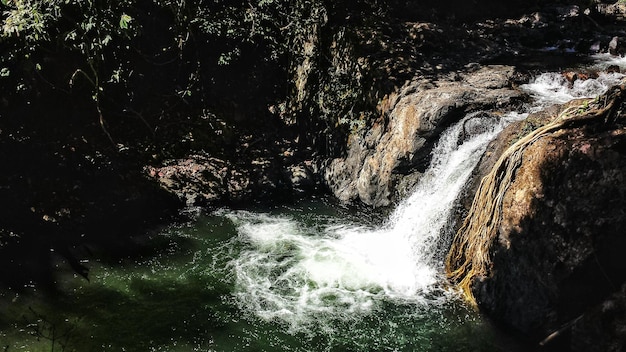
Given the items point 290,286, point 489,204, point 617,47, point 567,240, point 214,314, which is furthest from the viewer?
point 617,47

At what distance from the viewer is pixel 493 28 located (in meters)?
13.6

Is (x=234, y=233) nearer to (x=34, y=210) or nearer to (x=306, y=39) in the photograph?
(x=34, y=210)

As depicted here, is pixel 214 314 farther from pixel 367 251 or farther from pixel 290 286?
pixel 367 251

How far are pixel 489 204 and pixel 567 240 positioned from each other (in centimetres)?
125

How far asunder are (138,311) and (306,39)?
8006 mm

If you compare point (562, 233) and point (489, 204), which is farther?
point (489, 204)

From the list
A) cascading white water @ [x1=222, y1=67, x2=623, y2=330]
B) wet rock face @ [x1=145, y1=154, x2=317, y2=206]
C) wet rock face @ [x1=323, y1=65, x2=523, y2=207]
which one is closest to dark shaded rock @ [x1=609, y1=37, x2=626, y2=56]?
cascading white water @ [x1=222, y1=67, x2=623, y2=330]

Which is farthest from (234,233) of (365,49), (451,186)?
(365,49)

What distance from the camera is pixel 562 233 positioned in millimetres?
6633

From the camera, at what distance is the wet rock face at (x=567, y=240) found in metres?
6.27

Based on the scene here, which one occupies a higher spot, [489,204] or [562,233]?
[489,204]

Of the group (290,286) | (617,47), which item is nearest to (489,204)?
(290,286)

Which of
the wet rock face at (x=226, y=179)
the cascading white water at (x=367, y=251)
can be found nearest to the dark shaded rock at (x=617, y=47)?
the cascading white water at (x=367, y=251)

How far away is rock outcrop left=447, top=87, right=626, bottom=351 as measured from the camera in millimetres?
6275
